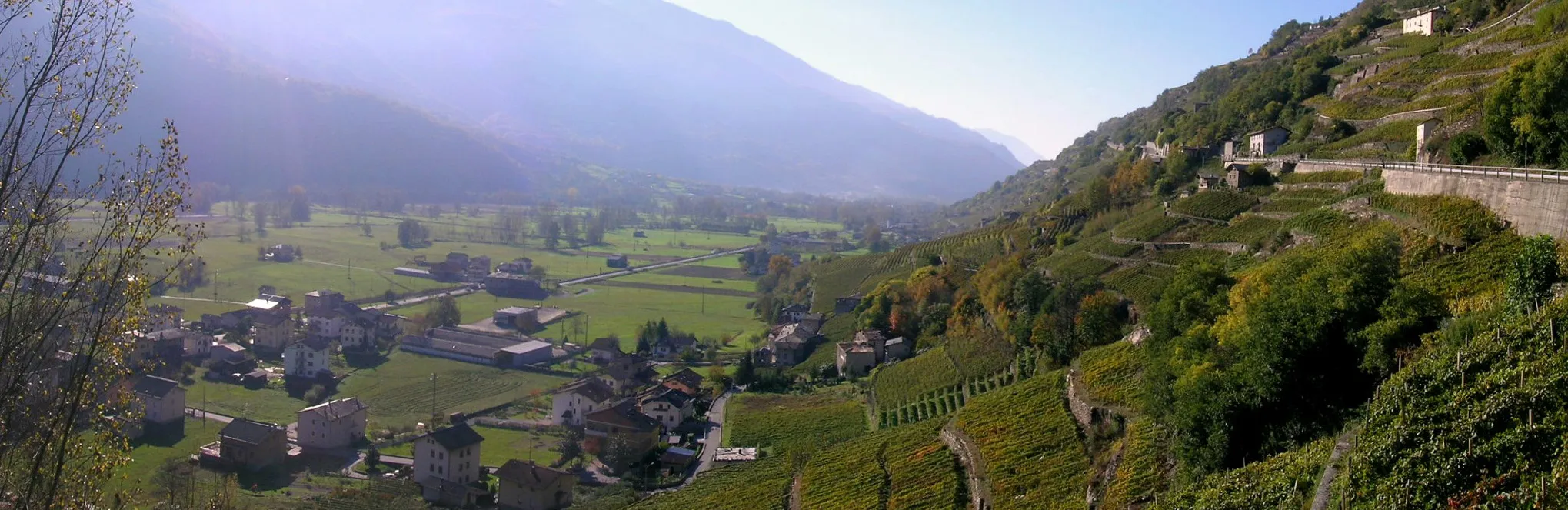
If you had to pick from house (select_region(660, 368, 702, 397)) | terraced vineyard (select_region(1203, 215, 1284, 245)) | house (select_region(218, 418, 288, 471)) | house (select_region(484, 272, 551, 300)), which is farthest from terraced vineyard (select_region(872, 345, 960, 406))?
house (select_region(484, 272, 551, 300))

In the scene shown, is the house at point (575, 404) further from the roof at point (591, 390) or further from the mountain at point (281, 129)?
the mountain at point (281, 129)

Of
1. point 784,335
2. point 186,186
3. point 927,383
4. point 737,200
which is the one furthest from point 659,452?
point 737,200

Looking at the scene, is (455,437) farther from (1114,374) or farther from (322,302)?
(322,302)

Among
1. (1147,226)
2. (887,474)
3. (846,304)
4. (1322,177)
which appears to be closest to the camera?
(887,474)

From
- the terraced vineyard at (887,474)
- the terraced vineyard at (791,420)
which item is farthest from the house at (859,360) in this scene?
the terraced vineyard at (887,474)

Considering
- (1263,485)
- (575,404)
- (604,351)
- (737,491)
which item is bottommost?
(575,404)

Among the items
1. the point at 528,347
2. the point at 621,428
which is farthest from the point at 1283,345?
the point at 528,347
